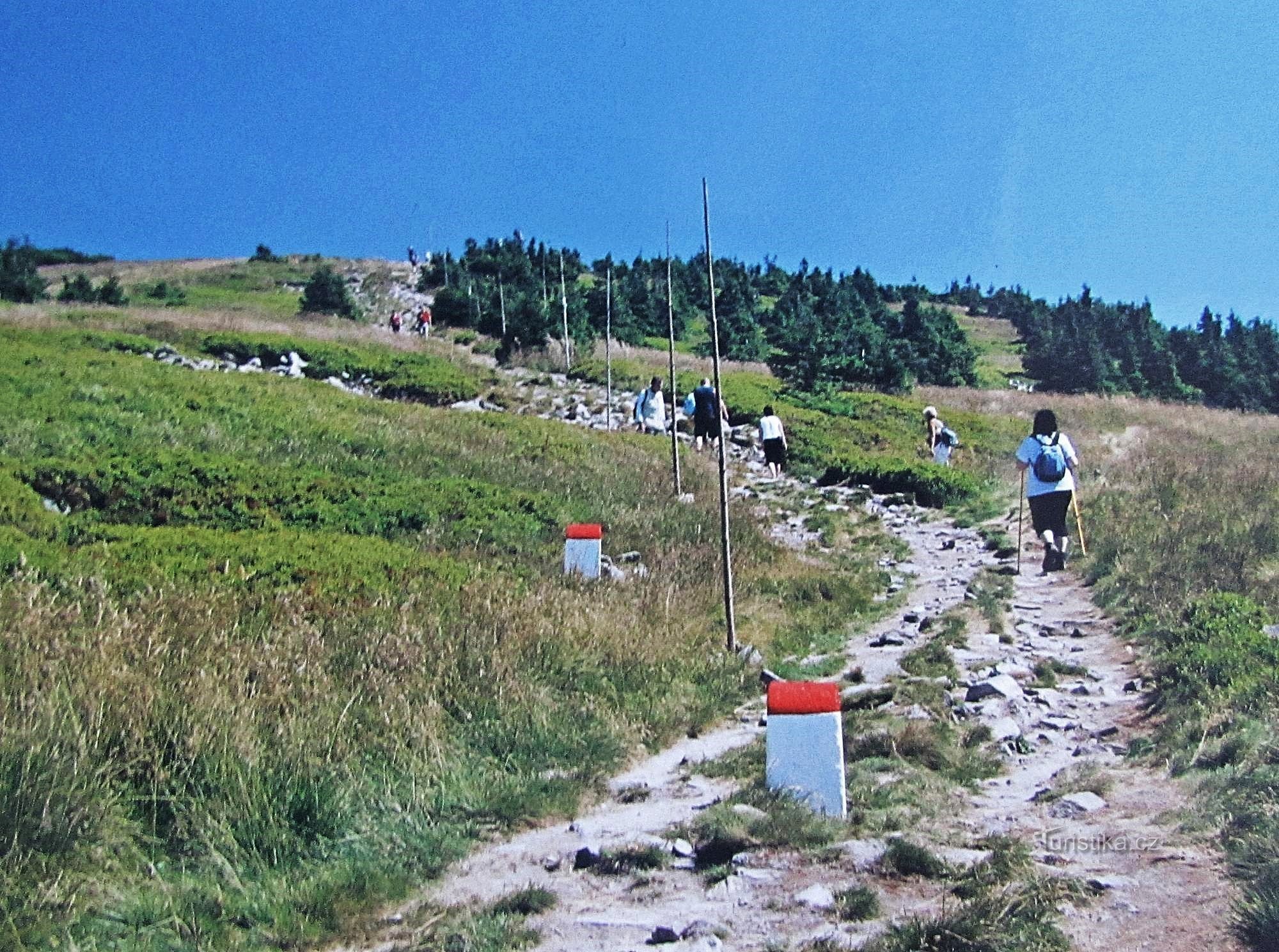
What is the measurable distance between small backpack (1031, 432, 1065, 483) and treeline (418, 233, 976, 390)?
23208mm

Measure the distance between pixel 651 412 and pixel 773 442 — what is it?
389 centimetres

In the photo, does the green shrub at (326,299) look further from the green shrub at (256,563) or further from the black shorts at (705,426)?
the green shrub at (256,563)

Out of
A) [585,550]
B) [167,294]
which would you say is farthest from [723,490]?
[167,294]

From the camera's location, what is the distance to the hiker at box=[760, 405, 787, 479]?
21.8 meters

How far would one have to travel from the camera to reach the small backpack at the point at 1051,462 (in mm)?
11797

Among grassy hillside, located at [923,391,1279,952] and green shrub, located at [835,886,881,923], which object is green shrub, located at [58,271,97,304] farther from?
green shrub, located at [835,886,881,923]

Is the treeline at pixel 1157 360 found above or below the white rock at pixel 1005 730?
above

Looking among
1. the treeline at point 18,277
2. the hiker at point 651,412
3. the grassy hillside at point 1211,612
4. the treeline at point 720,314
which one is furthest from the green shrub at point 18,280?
the grassy hillside at point 1211,612

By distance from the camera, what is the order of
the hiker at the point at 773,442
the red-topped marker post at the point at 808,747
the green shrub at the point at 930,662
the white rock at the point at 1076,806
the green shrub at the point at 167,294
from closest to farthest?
the white rock at the point at 1076,806 < the red-topped marker post at the point at 808,747 < the green shrub at the point at 930,662 < the hiker at the point at 773,442 < the green shrub at the point at 167,294

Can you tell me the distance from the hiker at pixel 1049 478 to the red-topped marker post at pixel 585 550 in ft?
15.6

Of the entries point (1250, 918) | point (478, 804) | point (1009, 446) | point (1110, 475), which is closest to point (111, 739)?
point (478, 804)

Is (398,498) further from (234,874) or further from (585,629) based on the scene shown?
(234,874)

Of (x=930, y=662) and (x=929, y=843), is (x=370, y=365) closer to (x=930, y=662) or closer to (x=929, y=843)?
(x=930, y=662)

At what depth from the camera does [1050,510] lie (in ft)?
40.4
